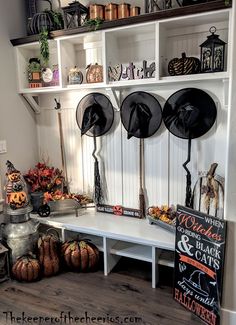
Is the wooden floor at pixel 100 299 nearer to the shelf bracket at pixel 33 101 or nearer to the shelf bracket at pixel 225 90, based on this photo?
the shelf bracket at pixel 225 90

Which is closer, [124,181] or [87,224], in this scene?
[87,224]

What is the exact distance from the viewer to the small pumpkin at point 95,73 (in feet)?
8.57

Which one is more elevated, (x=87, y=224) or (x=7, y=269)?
(x=87, y=224)

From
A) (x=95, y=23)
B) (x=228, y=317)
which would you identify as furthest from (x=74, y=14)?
(x=228, y=317)

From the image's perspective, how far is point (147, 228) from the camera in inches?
102

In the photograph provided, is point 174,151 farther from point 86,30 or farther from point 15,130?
point 15,130

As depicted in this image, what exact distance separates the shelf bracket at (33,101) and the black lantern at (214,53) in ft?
5.69

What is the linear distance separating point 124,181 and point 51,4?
5.84 ft

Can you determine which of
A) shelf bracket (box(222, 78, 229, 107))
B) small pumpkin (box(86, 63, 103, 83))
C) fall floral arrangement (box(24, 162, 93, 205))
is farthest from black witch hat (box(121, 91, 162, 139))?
fall floral arrangement (box(24, 162, 93, 205))

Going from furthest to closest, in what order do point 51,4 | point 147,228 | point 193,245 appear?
point 51,4 < point 147,228 < point 193,245

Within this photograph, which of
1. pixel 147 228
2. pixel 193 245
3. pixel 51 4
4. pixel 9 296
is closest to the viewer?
pixel 193 245

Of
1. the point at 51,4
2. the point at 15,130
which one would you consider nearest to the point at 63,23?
the point at 51,4

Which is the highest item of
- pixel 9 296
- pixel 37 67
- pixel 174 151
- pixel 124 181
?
pixel 37 67

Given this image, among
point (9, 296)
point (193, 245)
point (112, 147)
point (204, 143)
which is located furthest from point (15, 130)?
point (193, 245)
